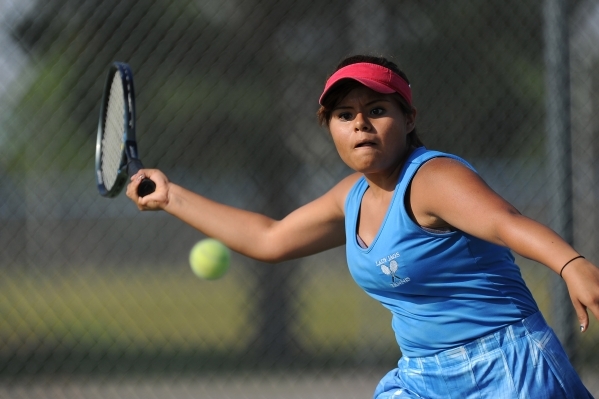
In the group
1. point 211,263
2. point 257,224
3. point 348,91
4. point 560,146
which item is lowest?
point 211,263

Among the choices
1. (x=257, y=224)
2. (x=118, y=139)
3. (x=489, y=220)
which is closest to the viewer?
(x=489, y=220)

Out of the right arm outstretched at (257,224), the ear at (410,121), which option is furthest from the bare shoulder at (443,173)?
the right arm outstretched at (257,224)

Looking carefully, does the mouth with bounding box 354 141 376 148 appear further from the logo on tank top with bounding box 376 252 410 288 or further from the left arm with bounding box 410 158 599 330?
the logo on tank top with bounding box 376 252 410 288

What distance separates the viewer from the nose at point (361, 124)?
2.11 m

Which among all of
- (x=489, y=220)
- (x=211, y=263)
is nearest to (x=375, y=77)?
(x=489, y=220)

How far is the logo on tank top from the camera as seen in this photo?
202cm

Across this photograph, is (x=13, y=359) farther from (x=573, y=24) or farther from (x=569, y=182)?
(x=573, y=24)

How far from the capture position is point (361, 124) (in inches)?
83.2

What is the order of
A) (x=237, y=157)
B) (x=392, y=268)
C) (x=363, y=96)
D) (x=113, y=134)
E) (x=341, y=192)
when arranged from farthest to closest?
(x=237, y=157) → (x=113, y=134) → (x=341, y=192) → (x=363, y=96) → (x=392, y=268)

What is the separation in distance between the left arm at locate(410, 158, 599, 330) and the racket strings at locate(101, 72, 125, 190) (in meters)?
1.50

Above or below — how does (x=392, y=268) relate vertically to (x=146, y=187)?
above

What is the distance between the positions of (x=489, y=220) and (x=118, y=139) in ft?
6.29

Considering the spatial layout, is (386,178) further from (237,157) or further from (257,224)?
(237,157)

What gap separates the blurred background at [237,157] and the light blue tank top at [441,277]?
96.6 inches
